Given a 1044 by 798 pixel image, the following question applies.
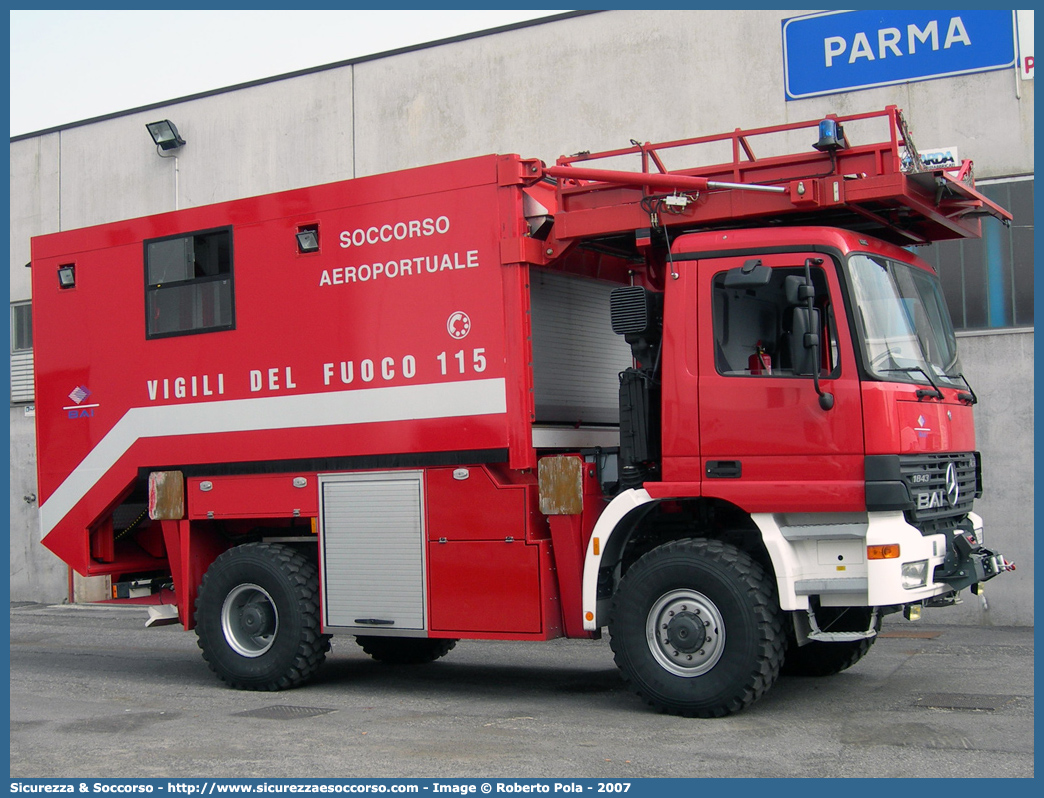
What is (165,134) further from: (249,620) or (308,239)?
(249,620)

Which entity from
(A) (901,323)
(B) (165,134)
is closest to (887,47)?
(A) (901,323)

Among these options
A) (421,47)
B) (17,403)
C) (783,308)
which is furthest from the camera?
(17,403)

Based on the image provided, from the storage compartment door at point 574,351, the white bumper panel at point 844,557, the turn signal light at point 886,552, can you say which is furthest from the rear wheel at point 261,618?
the turn signal light at point 886,552

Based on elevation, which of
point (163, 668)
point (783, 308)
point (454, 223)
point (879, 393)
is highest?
point (454, 223)

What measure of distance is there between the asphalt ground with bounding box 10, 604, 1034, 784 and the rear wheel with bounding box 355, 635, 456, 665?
0.46 feet

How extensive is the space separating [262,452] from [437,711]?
2.67m

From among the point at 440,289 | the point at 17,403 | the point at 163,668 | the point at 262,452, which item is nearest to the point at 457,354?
the point at 440,289

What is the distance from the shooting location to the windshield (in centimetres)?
748

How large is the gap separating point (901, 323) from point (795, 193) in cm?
113

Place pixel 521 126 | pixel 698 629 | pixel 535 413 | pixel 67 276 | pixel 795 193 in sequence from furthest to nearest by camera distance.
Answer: pixel 521 126 < pixel 67 276 < pixel 535 413 < pixel 795 193 < pixel 698 629

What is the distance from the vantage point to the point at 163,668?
11.2m

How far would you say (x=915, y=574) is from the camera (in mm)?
7379

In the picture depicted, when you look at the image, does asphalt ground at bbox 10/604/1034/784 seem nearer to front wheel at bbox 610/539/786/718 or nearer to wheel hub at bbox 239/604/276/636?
front wheel at bbox 610/539/786/718

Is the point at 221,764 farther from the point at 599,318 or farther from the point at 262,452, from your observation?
the point at 599,318
